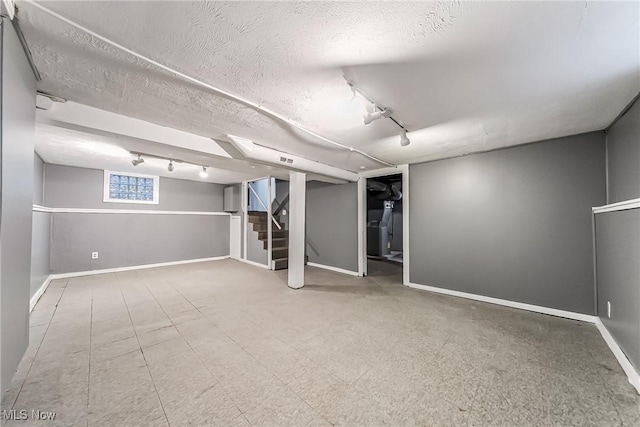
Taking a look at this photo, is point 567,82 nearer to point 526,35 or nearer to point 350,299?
point 526,35

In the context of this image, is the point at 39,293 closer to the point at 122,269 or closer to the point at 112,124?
the point at 122,269

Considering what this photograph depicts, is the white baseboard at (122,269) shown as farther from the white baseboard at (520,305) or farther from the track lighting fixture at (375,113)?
the track lighting fixture at (375,113)

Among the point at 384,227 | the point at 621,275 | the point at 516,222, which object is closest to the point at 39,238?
the point at 516,222

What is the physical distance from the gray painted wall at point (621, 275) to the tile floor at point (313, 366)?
225mm

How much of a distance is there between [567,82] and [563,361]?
7.04 ft

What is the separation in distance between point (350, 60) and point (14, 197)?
6.86ft

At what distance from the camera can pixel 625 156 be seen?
206 centimetres

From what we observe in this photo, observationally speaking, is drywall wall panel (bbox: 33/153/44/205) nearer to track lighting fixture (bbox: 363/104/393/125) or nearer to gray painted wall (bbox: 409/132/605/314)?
track lighting fixture (bbox: 363/104/393/125)

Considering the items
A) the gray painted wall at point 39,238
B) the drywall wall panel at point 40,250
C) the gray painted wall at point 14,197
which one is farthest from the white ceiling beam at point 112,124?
the drywall wall panel at point 40,250

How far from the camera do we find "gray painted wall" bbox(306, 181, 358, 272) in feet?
15.8

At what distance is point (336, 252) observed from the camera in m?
5.11

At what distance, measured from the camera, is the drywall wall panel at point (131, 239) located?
4312mm

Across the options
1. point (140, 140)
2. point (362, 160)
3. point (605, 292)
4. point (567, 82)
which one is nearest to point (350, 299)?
point (362, 160)

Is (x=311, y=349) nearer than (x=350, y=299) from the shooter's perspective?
Yes
